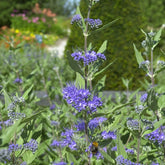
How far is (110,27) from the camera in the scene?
94.7 inches

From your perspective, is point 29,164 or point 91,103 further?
point 29,164

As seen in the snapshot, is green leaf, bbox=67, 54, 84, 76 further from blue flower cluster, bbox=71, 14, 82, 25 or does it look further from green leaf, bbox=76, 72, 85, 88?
blue flower cluster, bbox=71, 14, 82, 25

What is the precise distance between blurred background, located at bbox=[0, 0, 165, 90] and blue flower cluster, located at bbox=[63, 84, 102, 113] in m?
0.28

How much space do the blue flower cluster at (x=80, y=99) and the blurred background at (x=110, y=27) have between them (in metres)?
0.28

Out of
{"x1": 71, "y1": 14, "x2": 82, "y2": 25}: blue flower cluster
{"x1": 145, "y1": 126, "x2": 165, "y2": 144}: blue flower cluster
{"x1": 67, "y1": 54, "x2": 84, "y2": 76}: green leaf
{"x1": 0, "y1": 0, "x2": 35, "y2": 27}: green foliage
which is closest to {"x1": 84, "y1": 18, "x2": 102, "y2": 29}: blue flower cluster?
{"x1": 71, "y1": 14, "x2": 82, "y2": 25}: blue flower cluster

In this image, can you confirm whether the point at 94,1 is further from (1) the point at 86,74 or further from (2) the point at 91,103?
(2) the point at 91,103

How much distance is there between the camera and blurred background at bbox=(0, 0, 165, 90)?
369 centimetres

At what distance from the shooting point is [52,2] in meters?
27.4

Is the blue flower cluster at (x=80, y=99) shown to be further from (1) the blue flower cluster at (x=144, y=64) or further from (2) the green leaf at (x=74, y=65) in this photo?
(1) the blue flower cluster at (x=144, y=64)

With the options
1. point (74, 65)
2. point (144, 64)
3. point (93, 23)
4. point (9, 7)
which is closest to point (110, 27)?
point (144, 64)

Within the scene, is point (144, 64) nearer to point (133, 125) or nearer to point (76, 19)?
point (133, 125)

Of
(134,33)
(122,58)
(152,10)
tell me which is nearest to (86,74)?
(134,33)

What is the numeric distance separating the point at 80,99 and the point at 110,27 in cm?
134

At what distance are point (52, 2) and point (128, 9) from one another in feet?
77.7
